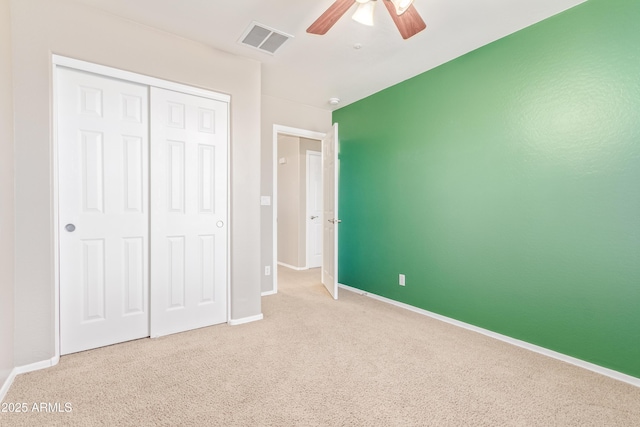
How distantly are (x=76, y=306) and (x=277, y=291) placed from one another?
7.08ft

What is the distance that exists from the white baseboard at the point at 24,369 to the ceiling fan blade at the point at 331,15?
276cm

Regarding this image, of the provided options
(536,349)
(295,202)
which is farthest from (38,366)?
(295,202)

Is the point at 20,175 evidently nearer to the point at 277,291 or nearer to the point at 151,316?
the point at 151,316

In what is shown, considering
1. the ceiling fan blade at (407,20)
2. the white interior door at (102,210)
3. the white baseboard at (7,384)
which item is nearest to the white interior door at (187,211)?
the white interior door at (102,210)

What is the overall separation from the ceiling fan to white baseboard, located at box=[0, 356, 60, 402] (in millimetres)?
2763

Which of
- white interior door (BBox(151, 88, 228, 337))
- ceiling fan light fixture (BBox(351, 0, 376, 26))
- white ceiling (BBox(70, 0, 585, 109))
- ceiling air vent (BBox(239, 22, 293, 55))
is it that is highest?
white ceiling (BBox(70, 0, 585, 109))

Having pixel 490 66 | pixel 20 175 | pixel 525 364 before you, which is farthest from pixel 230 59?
pixel 525 364

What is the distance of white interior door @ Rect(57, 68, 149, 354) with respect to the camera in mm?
2119

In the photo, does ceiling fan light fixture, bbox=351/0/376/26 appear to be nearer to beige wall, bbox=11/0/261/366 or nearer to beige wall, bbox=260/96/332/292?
beige wall, bbox=11/0/261/366

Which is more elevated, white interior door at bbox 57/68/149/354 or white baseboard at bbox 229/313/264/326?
white interior door at bbox 57/68/149/354

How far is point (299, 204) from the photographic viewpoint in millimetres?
5418

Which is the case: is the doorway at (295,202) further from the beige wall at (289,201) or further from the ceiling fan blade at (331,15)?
the ceiling fan blade at (331,15)

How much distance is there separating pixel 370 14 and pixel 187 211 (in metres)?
2.06

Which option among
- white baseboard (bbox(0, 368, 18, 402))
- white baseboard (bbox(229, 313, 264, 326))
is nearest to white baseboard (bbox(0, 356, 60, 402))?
white baseboard (bbox(0, 368, 18, 402))
